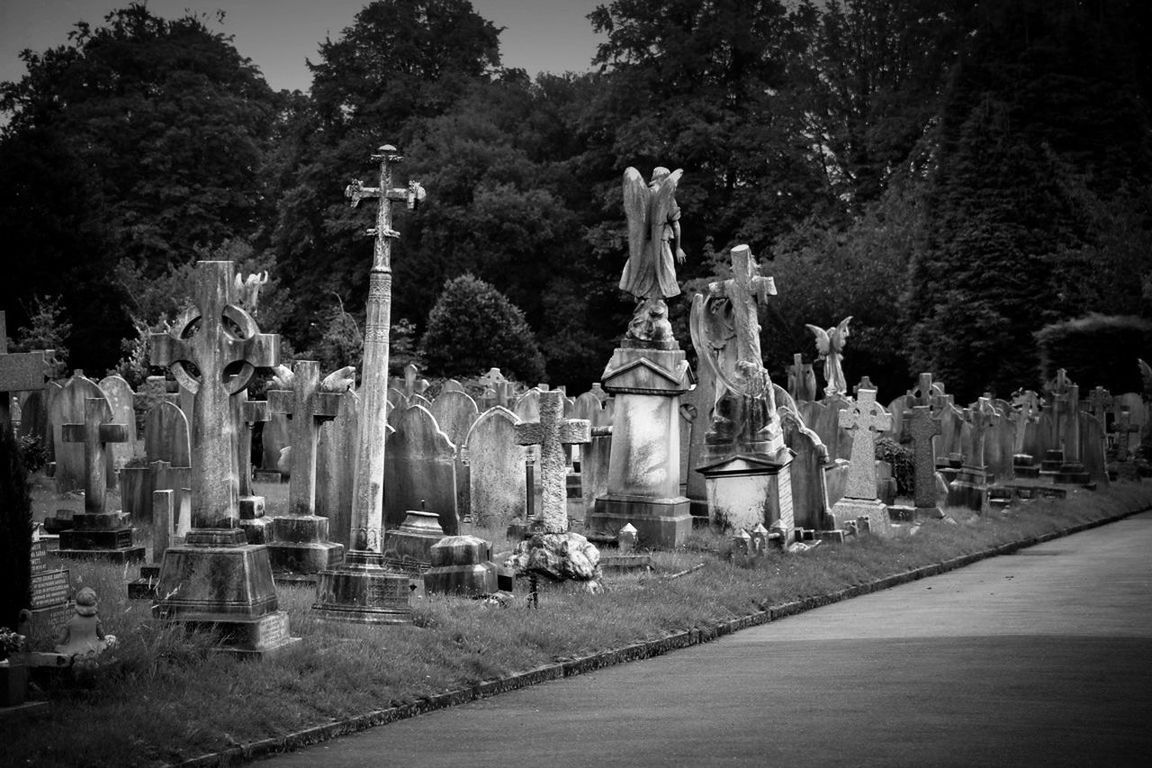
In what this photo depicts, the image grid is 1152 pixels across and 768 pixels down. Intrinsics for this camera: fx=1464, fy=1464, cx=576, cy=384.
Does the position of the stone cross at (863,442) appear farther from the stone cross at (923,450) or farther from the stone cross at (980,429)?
the stone cross at (980,429)

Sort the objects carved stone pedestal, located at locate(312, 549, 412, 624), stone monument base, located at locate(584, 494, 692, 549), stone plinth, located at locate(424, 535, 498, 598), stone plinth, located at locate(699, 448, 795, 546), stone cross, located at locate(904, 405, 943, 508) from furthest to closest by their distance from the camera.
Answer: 1. stone cross, located at locate(904, 405, 943, 508)
2. stone plinth, located at locate(699, 448, 795, 546)
3. stone monument base, located at locate(584, 494, 692, 549)
4. stone plinth, located at locate(424, 535, 498, 598)
5. carved stone pedestal, located at locate(312, 549, 412, 624)

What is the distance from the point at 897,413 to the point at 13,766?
2806cm

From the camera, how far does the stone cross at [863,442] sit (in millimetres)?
21469

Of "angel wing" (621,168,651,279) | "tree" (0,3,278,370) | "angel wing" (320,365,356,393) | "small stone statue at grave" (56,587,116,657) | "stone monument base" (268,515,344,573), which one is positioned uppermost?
"tree" (0,3,278,370)

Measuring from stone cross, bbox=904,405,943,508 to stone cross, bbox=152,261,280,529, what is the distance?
1485 centimetres

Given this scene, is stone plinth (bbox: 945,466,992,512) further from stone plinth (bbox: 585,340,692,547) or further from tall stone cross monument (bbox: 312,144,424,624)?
Result: tall stone cross monument (bbox: 312,144,424,624)

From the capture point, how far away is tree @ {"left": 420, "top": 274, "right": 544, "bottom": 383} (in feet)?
151

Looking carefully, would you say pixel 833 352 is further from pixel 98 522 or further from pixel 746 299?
pixel 98 522

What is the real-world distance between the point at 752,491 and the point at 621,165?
41.0 metres

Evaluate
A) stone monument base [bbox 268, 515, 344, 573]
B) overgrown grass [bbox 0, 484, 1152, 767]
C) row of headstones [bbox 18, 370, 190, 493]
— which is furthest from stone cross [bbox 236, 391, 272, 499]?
row of headstones [bbox 18, 370, 190, 493]

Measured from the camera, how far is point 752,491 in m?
19.2

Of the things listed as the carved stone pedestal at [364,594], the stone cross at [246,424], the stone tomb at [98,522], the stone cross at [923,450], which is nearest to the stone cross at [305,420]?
the stone cross at [246,424]

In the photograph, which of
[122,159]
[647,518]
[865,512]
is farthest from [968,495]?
[122,159]

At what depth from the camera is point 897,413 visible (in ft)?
110
